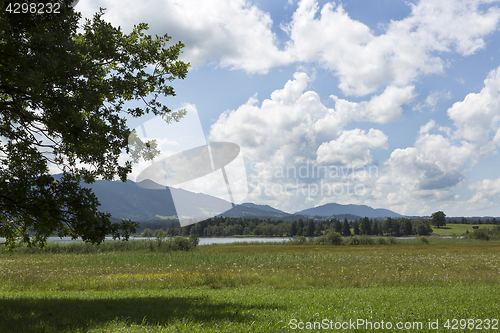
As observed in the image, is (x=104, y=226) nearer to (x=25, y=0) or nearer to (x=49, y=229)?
(x=49, y=229)

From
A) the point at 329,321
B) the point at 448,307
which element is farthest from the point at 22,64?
the point at 448,307

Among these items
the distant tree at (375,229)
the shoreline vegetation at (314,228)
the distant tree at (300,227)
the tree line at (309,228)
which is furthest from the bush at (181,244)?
the distant tree at (375,229)

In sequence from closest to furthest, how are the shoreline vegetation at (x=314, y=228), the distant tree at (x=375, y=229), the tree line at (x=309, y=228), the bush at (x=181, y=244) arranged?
the bush at (x=181, y=244) → the shoreline vegetation at (x=314, y=228) → the tree line at (x=309, y=228) → the distant tree at (x=375, y=229)

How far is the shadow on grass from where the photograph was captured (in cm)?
739

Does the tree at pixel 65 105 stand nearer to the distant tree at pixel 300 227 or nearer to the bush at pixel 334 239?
the bush at pixel 334 239

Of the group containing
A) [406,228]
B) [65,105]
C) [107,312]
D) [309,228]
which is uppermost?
[65,105]

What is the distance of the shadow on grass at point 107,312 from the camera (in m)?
7.39

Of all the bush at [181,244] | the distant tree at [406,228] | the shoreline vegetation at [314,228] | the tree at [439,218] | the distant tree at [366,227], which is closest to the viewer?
the bush at [181,244]

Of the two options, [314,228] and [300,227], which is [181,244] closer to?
[314,228]

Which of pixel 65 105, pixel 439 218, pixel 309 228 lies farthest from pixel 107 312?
pixel 439 218

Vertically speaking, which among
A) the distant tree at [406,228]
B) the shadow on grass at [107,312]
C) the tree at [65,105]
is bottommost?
the distant tree at [406,228]

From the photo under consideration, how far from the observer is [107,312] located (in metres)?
8.62

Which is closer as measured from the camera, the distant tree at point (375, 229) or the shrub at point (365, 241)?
the shrub at point (365, 241)

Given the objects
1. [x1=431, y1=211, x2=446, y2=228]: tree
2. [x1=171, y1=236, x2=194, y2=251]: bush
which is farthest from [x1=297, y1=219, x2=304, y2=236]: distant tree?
[x1=171, y1=236, x2=194, y2=251]: bush
